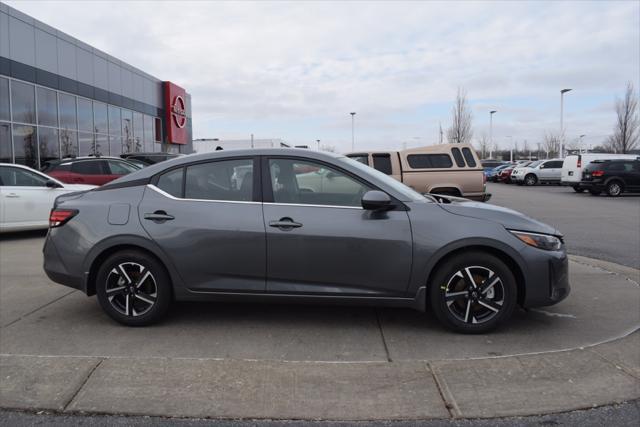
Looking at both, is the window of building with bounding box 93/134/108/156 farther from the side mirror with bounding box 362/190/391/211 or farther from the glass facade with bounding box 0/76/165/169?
the side mirror with bounding box 362/190/391/211

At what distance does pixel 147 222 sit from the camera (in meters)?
4.49

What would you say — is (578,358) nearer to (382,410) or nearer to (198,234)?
(382,410)

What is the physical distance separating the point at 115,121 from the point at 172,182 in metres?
25.4

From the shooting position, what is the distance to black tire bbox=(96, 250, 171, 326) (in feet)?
14.8

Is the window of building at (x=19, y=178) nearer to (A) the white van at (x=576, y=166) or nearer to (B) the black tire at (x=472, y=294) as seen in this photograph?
(B) the black tire at (x=472, y=294)

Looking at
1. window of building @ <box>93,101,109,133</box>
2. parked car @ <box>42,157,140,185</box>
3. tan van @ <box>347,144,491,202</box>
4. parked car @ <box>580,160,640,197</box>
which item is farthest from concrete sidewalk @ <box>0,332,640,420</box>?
window of building @ <box>93,101,109,133</box>

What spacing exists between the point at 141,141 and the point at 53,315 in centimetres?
2859

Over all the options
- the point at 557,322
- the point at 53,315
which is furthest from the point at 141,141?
the point at 557,322

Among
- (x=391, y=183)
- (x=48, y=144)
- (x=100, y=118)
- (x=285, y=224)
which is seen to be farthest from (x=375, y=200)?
(x=100, y=118)

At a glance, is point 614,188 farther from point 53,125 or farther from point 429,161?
point 53,125

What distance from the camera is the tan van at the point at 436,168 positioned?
11883 mm

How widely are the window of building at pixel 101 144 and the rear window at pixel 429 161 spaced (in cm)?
1824

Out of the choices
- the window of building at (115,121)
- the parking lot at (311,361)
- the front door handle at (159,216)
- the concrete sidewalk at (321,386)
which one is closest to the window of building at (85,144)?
the window of building at (115,121)

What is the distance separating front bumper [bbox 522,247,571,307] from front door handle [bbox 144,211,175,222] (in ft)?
9.84
